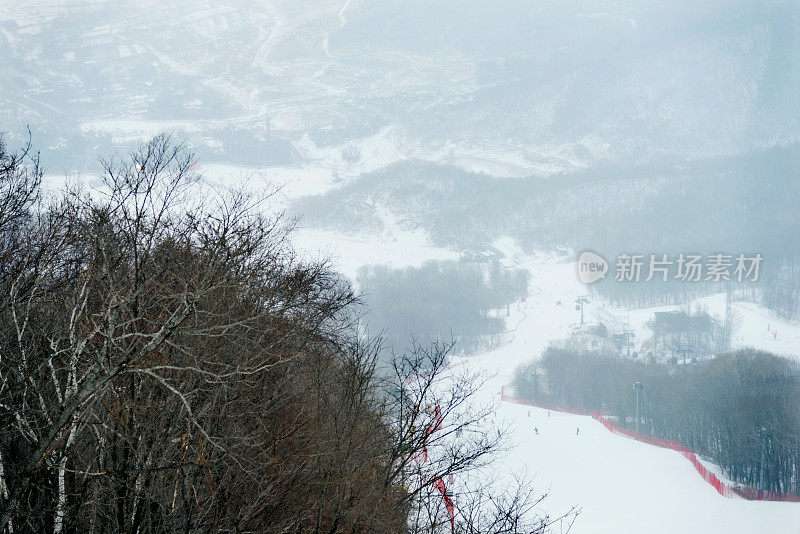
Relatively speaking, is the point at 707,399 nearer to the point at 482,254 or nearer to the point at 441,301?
the point at 441,301

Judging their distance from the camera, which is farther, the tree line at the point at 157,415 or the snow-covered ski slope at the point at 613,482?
the snow-covered ski slope at the point at 613,482

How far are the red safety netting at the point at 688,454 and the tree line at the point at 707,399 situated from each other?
0.62 m

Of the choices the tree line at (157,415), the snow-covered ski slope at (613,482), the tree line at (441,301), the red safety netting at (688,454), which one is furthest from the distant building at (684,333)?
the tree line at (157,415)

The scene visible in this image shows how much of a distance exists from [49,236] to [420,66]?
183 meters

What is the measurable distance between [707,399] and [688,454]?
21.0 feet

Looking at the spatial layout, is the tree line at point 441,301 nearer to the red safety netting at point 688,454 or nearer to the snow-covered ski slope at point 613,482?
the snow-covered ski slope at point 613,482

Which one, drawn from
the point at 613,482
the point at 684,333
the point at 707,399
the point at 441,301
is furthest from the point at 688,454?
the point at 441,301

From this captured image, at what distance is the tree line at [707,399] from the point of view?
138ft

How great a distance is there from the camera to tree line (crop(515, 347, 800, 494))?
42.2 m

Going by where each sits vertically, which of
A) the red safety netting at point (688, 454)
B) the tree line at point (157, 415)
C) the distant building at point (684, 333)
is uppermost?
the distant building at point (684, 333)

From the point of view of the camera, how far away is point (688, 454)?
143 feet

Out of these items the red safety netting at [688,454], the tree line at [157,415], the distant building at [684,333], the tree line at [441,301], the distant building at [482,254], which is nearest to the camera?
the tree line at [157,415]

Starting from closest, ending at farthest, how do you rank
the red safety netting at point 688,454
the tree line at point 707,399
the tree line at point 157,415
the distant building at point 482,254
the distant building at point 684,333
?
the tree line at point 157,415, the red safety netting at point 688,454, the tree line at point 707,399, the distant building at point 684,333, the distant building at point 482,254

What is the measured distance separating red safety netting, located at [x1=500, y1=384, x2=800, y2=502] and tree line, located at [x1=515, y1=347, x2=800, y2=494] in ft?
2.04
